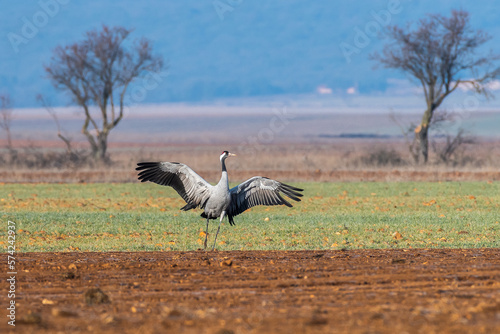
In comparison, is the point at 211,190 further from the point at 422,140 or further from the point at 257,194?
the point at 422,140

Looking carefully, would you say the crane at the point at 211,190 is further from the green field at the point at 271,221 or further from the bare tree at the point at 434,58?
the bare tree at the point at 434,58

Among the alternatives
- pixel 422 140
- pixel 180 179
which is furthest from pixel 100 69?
pixel 180 179

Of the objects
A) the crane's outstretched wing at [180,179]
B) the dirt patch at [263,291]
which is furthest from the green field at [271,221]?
the dirt patch at [263,291]

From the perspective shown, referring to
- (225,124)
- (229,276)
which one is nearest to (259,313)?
(229,276)

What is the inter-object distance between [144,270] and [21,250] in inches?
133

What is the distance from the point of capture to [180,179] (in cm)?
1297

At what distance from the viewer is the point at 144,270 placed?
988 centimetres

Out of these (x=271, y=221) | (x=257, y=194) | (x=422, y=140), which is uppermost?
(x=422, y=140)

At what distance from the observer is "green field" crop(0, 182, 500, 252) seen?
1354cm

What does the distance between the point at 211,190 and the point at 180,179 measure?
637 millimetres

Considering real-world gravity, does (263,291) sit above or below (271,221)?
above

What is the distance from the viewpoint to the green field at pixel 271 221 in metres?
13.5

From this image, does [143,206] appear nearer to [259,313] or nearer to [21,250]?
[21,250]

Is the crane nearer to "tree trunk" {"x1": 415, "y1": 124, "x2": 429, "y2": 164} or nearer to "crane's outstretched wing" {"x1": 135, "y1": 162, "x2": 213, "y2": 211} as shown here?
"crane's outstretched wing" {"x1": 135, "y1": 162, "x2": 213, "y2": 211}
